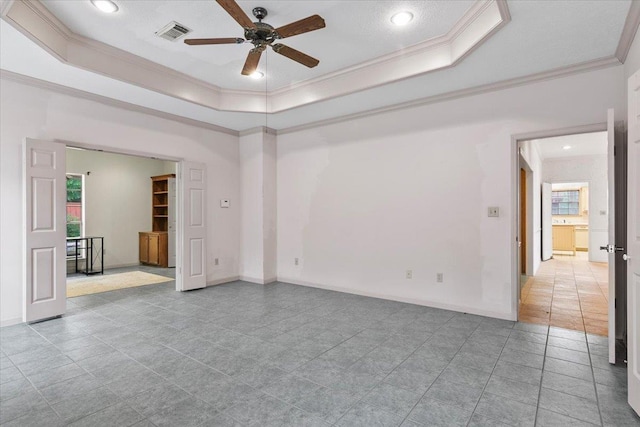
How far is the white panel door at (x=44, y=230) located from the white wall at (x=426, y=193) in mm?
3249

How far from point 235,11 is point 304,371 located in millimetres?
2777

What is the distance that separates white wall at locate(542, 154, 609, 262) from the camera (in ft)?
27.8

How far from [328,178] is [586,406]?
13.4 feet

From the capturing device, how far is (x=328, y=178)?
17.7ft

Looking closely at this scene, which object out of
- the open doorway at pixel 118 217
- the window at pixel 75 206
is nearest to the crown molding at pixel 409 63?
the open doorway at pixel 118 217

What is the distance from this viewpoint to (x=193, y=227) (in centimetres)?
544

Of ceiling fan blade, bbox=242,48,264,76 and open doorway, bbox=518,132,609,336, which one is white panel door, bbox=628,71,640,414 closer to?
open doorway, bbox=518,132,609,336

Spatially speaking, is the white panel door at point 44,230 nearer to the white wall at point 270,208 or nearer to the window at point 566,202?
the white wall at point 270,208

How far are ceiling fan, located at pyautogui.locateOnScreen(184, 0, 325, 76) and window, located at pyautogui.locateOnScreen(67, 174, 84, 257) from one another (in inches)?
249

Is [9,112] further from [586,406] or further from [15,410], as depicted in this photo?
[586,406]

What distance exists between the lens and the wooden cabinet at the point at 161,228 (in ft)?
25.5

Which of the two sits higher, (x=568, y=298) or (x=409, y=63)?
(x=409, y=63)

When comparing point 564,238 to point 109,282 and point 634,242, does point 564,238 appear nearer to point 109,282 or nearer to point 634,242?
point 634,242

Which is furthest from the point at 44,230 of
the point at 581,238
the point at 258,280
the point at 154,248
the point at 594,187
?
the point at 581,238
